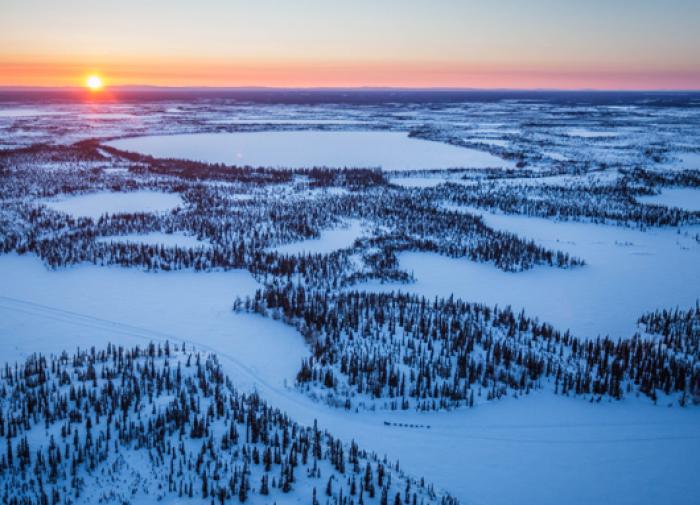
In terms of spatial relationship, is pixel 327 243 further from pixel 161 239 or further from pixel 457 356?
pixel 457 356

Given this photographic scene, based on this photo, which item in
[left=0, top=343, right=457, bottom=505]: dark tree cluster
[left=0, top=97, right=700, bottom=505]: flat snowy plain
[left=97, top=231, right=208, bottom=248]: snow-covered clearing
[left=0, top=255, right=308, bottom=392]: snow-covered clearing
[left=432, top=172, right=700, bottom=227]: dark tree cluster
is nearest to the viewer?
[left=0, top=343, right=457, bottom=505]: dark tree cluster

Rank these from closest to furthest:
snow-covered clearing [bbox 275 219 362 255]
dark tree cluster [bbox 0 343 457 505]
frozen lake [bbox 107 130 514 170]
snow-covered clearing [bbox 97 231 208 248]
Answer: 1. dark tree cluster [bbox 0 343 457 505]
2. snow-covered clearing [bbox 275 219 362 255]
3. snow-covered clearing [bbox 97 231 208 248]
4. frozen lake [bbox 107 130 514 170]

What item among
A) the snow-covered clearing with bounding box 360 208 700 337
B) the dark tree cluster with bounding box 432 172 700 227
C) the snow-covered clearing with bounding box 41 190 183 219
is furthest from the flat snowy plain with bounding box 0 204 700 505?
the dark tree cluster with bounding box 432 172 700 227

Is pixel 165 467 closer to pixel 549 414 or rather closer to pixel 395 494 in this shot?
pixel 395 494

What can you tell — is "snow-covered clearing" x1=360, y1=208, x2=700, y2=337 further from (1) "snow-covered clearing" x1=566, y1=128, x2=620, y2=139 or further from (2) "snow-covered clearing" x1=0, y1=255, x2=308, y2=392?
(1) "snow-covered clearing" x1=566, y1=128, x2=620, y2=139

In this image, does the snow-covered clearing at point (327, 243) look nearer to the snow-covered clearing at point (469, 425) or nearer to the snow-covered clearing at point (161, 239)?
the snow-covered clearing at point (161, 239)

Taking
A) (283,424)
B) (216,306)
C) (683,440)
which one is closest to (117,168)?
(216,306)
